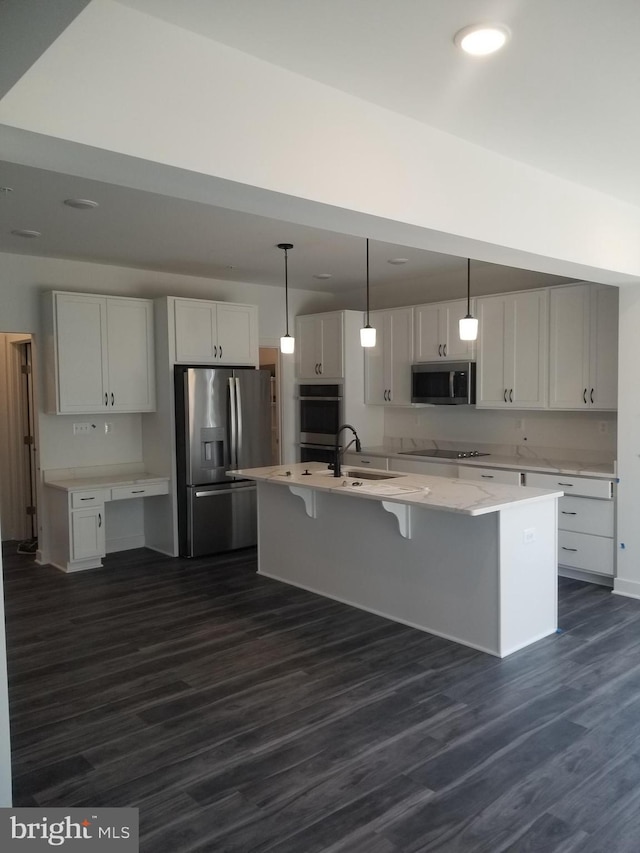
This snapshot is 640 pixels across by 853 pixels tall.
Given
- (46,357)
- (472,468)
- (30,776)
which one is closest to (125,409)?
(46,357)

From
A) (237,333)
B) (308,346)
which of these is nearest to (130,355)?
(237,333)

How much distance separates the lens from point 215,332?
6.10 meters

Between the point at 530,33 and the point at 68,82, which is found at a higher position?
the point at 530,33

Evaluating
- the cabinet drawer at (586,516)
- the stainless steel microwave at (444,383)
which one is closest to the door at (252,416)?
the stainless steel microwave at (444,383)

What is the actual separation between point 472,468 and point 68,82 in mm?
4495

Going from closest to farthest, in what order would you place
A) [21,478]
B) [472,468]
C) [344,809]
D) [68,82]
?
[68,82], [344,809], [472,468], [21,478]

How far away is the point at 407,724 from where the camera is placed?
2.96 m

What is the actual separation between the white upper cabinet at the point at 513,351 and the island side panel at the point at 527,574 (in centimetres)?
171

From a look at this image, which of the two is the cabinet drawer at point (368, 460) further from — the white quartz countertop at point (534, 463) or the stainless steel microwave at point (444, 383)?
the stainless steel microwave at point (444, 383)

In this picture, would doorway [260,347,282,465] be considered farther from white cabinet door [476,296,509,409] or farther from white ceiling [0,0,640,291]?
white ceiling [0,0,640,291]

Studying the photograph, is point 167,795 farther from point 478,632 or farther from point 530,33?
point 530,33

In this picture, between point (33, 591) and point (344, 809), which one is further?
point (33, 591)

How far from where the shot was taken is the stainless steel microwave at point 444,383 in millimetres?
5891

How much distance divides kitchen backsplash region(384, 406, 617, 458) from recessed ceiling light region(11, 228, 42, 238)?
13.1 feet
